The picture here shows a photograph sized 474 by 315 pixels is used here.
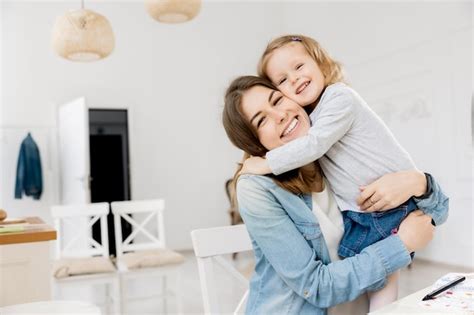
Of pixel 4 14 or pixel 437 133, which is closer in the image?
pixel 437 133

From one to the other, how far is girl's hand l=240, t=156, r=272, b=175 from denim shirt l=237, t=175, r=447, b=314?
0.02m

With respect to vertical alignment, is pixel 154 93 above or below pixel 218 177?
above

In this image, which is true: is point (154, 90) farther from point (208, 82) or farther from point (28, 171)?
point (28, 171)

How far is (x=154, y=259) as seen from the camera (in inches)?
143

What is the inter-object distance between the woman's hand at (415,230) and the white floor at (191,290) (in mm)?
2649

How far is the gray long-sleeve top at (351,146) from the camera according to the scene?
1.30m

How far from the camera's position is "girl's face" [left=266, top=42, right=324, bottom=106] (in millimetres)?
1429

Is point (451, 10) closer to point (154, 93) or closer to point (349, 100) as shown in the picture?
point (154, 93)

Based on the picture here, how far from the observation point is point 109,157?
275 inches

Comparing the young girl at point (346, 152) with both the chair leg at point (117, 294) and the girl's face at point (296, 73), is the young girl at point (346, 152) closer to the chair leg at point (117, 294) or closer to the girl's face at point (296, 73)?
the girl's face at point (296, 73)

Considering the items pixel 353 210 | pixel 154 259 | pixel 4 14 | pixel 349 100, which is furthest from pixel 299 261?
pixel 4 14

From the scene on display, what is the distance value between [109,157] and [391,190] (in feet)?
20.0

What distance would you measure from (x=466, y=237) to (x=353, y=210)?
14.5 feet

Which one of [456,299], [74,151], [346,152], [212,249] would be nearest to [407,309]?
[456,299]
